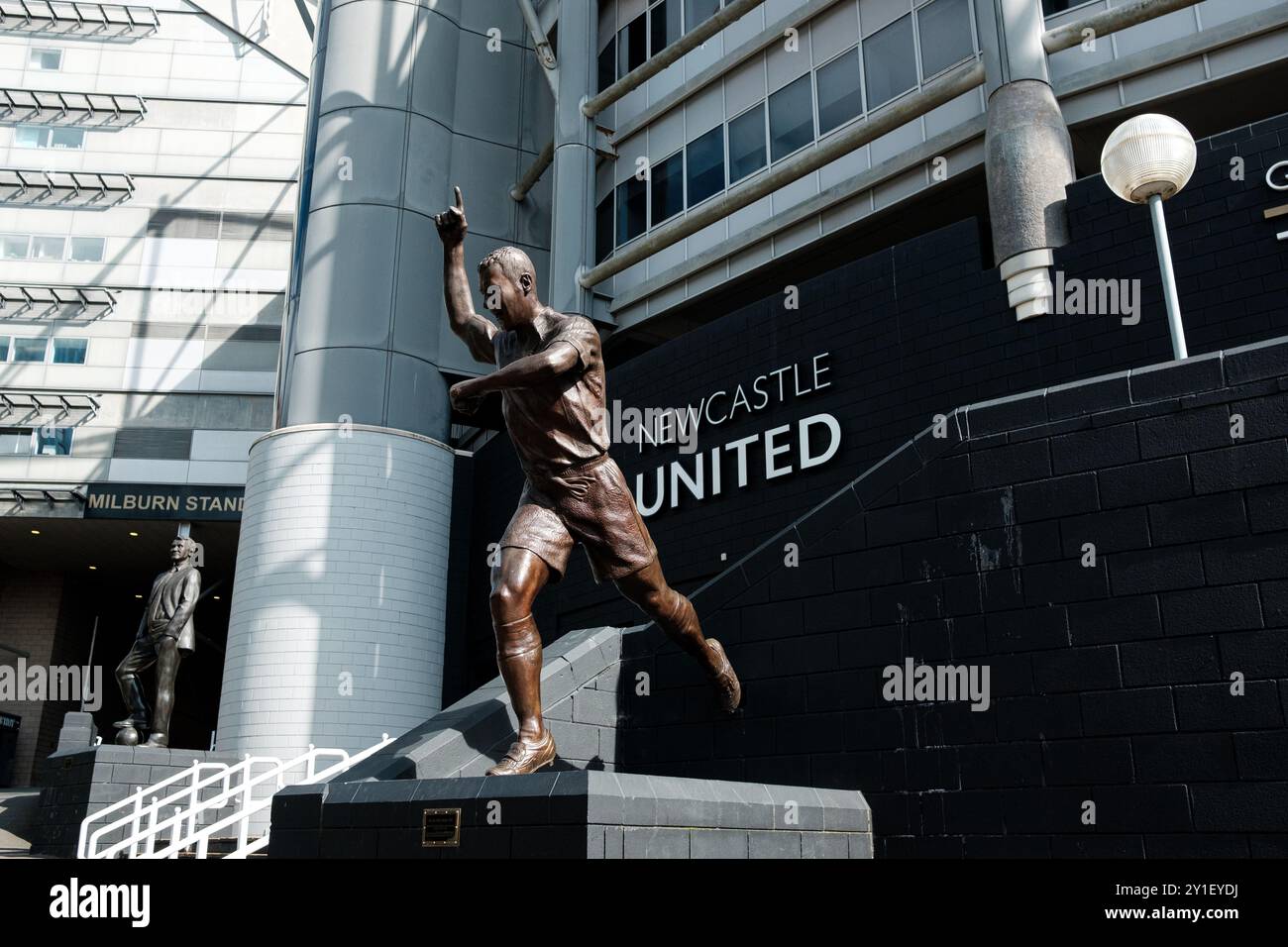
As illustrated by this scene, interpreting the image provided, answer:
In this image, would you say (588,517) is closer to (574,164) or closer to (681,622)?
(681,622)

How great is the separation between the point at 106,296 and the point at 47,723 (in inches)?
505

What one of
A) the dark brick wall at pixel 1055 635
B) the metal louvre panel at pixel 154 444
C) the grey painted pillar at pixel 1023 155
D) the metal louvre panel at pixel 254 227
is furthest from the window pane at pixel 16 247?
the dark brick wall at pixel 1055 635

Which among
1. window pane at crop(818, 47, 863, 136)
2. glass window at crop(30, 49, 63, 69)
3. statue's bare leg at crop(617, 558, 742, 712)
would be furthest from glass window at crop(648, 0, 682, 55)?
glass window at crop(30, 49, 63, 69)

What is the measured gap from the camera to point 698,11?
1867cm

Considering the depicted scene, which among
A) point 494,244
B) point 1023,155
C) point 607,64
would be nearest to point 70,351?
point 494,244

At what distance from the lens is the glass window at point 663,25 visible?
19.1 metres

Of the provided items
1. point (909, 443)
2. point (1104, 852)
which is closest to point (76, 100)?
point (909, 443)

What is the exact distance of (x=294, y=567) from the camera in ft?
58.0

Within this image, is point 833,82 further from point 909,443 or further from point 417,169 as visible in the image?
point 909,443

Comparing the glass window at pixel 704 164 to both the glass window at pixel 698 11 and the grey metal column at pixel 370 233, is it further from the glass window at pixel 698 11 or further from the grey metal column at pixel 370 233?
the grey metal column at pixel 370 233

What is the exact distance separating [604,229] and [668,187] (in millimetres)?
1658

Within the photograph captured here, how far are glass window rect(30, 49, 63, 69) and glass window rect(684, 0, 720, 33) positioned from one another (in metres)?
21.2

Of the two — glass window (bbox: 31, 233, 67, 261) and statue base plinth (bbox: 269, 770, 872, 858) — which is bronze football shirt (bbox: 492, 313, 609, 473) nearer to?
statue base plinth (bbox: 269, 770, 872, 858)

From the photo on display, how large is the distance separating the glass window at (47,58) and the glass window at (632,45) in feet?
63.9
